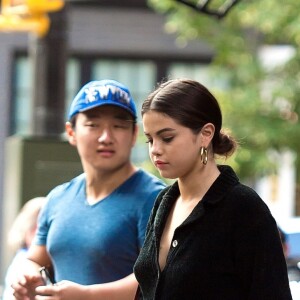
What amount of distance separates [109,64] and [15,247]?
36.8 ft

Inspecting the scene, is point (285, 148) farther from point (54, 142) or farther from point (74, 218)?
point (74, 218)

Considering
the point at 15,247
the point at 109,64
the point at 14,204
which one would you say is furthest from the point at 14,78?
the point at 15,247

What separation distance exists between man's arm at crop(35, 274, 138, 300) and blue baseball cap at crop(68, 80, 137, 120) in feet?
2.31

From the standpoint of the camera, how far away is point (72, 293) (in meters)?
4.16

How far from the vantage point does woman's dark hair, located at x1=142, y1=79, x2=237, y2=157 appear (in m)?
3.66

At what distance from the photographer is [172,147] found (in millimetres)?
3668

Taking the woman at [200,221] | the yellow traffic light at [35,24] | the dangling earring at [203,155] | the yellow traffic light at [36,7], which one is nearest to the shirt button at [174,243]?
the woman at [200,221]

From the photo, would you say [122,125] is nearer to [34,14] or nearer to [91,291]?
[91,291]

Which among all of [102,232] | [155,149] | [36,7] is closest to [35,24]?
[36,7]

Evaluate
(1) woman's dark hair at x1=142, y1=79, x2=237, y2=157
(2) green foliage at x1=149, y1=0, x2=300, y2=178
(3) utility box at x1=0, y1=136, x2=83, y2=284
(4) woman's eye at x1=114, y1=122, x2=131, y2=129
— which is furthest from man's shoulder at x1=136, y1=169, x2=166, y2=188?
(2) green foliage at x1=149, y1=0, x2=300, y2=178

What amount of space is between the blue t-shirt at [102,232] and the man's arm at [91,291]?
0.46 feet

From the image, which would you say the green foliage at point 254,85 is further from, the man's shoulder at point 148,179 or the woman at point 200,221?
the woman at point 200,221

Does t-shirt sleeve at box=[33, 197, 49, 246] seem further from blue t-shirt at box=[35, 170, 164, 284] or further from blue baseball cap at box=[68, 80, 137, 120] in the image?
blue baseball cap at box=[68, 80, 137, 120]

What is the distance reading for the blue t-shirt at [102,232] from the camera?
443 centimetres
